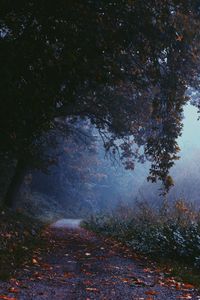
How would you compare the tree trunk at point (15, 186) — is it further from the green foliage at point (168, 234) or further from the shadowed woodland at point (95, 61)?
A: the green foliage at point (168, 234)

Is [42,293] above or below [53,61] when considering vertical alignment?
below

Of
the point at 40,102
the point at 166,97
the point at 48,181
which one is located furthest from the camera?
the point at 48,181

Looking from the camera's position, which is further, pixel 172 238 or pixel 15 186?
pixel 15 186

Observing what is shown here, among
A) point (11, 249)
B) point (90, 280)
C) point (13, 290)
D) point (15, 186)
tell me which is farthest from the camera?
point (15, 186)

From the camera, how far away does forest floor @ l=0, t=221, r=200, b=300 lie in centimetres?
653

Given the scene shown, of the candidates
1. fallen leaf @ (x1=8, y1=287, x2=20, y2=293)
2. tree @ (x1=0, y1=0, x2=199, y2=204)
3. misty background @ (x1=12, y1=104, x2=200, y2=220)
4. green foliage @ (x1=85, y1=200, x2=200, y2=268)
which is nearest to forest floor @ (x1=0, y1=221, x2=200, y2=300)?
fallen leaf @ (x1=8, y1=287, x2=20, y2=293)

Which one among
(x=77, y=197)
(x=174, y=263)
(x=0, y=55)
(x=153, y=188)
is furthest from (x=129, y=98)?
(x=77, y=197)

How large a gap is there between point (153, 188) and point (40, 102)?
45081 mm

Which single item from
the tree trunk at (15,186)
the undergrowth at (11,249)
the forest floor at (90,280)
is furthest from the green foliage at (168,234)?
the tree trunk at (15,186)

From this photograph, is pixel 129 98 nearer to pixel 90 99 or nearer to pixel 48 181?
pixel 90 99

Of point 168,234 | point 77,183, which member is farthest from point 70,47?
point 77,183

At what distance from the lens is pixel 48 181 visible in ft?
162

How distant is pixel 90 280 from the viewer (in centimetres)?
780

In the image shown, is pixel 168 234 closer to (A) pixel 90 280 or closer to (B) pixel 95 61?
(A) pixel 90 280
